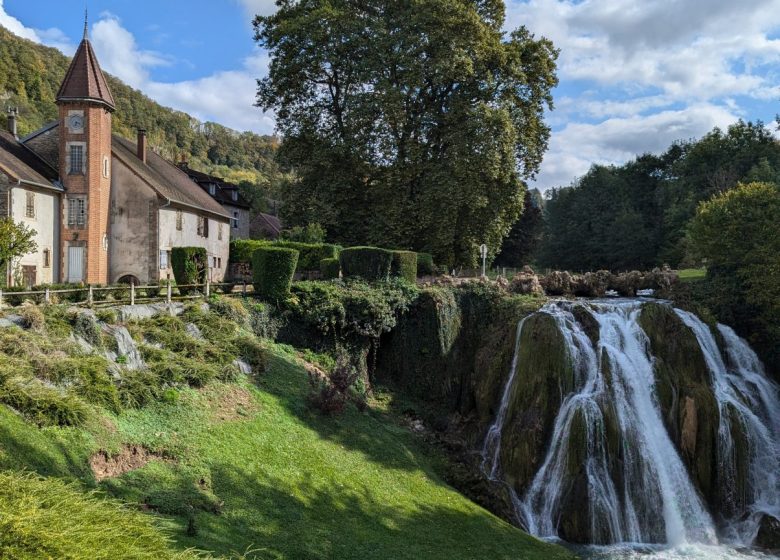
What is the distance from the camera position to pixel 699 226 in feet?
84.0

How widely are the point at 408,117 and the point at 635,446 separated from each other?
2348cm

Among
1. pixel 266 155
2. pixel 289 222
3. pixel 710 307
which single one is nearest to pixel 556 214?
pixel 289 222

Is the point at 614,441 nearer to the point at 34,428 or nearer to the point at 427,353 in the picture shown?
the point at 427,353

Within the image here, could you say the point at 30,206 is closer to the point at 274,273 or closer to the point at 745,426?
the point at 274,273

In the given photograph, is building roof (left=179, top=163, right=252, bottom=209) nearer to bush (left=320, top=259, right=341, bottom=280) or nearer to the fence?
bush (left=320, top=259, right=341, bottom=280)

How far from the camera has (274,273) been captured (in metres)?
20.7

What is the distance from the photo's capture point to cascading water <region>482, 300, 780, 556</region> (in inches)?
598

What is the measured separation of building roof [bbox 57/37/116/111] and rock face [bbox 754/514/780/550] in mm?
31928

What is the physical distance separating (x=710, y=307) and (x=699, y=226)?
5314 millimetres

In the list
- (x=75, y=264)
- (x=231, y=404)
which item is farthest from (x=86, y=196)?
(x=231, y=404)

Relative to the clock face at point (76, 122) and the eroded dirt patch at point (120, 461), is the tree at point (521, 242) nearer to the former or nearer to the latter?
the clock face at point (76, 122)

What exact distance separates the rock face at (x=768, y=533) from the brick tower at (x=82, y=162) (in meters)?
28.7

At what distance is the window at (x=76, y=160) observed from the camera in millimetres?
27047

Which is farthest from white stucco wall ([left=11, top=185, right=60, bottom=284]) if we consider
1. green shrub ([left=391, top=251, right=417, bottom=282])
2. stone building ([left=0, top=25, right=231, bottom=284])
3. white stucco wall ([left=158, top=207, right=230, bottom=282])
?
green shrub ([left=391, top=251, right=417, bottom=282])
